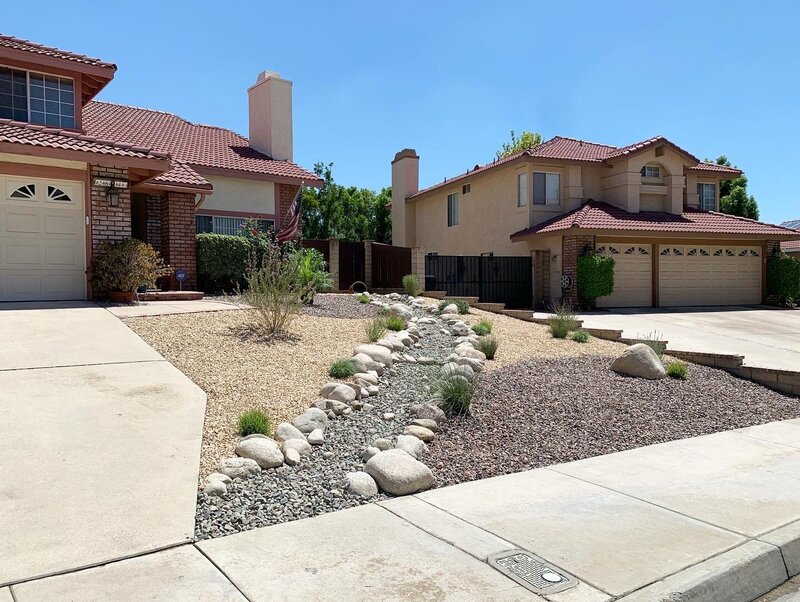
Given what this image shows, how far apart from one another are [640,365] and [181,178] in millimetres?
12148

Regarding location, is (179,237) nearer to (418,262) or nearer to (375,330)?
(418,262)

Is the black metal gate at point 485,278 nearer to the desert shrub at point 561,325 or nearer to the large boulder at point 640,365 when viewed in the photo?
the desert shrub at point 561,325

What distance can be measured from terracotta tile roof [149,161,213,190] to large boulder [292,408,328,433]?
10.9 m

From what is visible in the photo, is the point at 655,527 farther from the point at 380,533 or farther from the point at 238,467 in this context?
the point at 238,467

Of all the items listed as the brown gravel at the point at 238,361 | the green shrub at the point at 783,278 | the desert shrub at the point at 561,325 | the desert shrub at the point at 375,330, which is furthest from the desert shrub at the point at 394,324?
the green shrub at the point at 783,278

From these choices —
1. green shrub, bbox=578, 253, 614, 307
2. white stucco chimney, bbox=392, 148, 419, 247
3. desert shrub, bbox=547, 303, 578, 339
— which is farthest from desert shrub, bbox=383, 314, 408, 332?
white stucco chimney, bbox=392, 148, 419, 247

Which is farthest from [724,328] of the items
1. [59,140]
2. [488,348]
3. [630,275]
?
[59,140]

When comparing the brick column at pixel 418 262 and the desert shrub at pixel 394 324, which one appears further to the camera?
the brick column at pixel 418 262

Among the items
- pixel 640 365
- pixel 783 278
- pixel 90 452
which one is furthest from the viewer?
pixel 783 278

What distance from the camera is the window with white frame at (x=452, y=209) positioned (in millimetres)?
29016

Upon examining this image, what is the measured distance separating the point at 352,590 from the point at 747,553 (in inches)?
100

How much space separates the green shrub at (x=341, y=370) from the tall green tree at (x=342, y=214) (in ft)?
100

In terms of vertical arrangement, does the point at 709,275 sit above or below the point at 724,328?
above

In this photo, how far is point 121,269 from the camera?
12.4 metres
